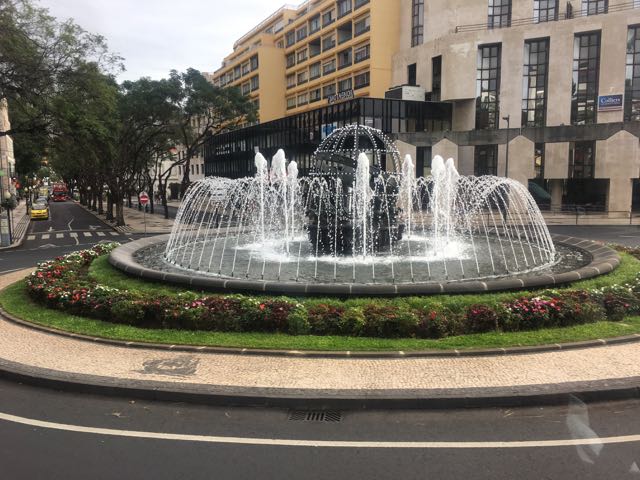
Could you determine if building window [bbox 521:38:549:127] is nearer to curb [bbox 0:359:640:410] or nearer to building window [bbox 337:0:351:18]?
building window [bbox 337:0:351:18]

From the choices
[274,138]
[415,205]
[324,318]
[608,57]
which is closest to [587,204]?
[608,57]

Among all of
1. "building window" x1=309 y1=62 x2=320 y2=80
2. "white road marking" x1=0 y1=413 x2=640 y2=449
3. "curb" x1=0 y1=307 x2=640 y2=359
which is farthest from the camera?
"building window" x1=309 y1=62 x2=320 y2=80

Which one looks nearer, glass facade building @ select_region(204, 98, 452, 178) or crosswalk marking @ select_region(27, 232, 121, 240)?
crosswalk marking @ select_region(27, 232, 121, 240)

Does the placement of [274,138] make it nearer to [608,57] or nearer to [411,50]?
[411,50]

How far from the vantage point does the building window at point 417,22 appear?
57625 mm

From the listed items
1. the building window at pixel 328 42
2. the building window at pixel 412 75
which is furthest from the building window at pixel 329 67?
the building window at pixel 412 75

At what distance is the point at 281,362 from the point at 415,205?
39697mm

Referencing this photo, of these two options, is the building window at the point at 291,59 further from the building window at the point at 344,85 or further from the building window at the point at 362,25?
the building window at the point at 362,25

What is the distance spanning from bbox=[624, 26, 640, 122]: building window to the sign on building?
61.8 inches

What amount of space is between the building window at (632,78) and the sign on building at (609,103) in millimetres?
1570

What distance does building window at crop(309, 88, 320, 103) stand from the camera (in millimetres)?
70856

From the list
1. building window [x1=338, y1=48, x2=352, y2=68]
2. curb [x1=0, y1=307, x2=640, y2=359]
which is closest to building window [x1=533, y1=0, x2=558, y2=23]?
building window [x1=338, y1=48, x2=352, y2=68]

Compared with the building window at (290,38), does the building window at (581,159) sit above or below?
below

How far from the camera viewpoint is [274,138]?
208 ft
